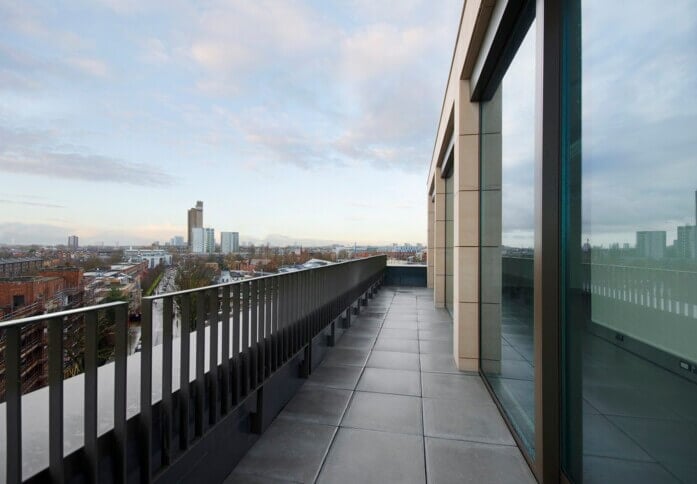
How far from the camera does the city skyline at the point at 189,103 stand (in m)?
3.28

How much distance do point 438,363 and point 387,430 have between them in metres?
2.09

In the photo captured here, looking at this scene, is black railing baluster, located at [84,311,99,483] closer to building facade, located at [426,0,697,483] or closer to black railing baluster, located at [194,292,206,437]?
black railing baluster, located at [194,292,206,437]

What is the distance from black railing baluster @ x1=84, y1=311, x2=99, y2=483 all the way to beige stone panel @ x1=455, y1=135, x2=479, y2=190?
4318 mm

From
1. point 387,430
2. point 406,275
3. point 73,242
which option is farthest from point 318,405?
point 406,275

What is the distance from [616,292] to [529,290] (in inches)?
48.4

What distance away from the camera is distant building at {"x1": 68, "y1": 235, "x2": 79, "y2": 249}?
2746 millimetres

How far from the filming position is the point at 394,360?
5.01 meters

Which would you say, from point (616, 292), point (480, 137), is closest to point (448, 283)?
point (480, 137)

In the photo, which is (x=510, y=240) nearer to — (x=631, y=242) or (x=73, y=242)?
(x=631, y=242)

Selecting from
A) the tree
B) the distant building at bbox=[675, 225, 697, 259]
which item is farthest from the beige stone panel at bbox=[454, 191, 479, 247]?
the distant building at bbox=[675, 225, 697, 259]

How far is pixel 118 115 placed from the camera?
15.7 ft

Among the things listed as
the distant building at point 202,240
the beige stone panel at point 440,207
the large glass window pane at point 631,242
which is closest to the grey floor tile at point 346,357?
the distant building at point 202,240

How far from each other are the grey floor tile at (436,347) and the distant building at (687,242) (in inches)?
176

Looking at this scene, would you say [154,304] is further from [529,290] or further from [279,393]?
[529,290]
